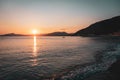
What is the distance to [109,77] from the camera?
37.9 ft

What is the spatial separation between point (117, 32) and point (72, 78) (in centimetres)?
20138

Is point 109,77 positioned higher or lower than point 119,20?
lower

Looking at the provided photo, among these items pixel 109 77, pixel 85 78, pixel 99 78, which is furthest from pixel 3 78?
pixel 109 77

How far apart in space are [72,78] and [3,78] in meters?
6.45

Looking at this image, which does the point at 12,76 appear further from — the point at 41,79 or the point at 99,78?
the point at 99,78

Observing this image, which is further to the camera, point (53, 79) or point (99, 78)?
point (53, 79)

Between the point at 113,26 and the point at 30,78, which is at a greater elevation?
the point at 113,26

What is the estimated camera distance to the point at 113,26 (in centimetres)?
19675

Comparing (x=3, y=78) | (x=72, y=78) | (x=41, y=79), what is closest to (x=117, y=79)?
(x=72, y=78)

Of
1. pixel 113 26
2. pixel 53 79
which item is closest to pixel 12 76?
pixel 53 79

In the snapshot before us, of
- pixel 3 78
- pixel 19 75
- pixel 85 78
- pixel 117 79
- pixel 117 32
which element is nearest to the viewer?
pixel 117 79

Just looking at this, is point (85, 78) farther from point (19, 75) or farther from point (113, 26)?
point (113, 26)

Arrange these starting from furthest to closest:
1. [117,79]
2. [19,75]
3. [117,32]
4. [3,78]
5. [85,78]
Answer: [117,32], [19,75], [3,78], [85,78], [117,79]

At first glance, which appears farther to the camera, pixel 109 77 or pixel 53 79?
pixel 53 79
